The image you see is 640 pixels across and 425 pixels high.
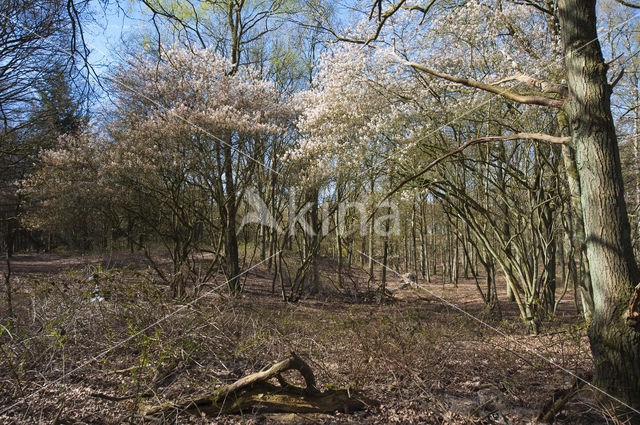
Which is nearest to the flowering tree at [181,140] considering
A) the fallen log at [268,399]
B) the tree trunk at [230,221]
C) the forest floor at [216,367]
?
the tree trunk at [230,221]

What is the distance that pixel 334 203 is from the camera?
11867 millimetres

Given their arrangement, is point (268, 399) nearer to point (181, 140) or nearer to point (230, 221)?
point (181, 140)

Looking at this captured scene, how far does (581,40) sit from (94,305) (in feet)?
18.1

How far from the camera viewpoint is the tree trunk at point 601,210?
9.61 ft

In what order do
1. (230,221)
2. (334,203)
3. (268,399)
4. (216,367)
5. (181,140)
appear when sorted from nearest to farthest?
(268,399) < (216,367) < (181,140) < (230,221) < (334,203)

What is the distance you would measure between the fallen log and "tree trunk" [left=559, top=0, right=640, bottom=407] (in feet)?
6.22

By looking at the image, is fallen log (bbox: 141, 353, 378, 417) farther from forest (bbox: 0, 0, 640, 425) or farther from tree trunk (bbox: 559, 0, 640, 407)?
tree trunk (bbox: 559, 0, 640, 407)

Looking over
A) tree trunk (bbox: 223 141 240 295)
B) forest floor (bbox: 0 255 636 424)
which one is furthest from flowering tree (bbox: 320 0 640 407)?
tree trunk (bbox: 223 141 240 295)

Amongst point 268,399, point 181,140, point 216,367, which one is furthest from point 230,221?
point 268,399

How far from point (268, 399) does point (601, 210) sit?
116 inches

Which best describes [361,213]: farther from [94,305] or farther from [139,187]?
[94,305]

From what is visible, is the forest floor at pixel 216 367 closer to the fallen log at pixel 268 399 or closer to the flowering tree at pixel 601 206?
the fallen log at pixel 268 399

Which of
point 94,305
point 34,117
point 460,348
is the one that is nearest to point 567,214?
point 460,348

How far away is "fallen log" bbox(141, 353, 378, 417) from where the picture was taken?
288 centimetres
